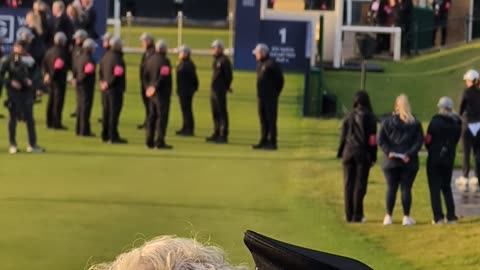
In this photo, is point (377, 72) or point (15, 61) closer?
point (15, 61)

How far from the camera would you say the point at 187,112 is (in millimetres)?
21062

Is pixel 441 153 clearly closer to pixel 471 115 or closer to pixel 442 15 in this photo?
pixel 471 115

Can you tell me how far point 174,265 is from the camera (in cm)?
254

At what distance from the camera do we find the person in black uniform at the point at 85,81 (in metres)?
20.1

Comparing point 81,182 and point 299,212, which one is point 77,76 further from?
point 299,212

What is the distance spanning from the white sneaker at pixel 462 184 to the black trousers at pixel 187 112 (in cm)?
614

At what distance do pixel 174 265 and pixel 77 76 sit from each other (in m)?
18.1

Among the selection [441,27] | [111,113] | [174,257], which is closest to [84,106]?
[111,113]

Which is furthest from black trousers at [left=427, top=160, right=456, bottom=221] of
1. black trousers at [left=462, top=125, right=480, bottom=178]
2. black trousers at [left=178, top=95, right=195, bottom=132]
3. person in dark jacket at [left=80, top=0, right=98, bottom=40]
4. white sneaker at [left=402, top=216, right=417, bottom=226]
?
person in dark jacket at [left=80, top=0, right=98, bottom=40]

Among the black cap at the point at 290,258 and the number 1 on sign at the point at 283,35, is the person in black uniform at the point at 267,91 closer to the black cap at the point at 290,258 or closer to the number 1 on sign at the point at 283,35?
the number 1 on sign at the point at 283,35

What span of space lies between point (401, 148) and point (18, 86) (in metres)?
7.41

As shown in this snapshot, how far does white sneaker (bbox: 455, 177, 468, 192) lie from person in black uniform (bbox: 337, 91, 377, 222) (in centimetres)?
318

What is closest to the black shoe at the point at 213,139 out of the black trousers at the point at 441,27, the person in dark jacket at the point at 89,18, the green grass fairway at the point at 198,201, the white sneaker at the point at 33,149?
the green grass fairway at the point at 198,201

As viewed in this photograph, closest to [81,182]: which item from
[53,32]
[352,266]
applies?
[53,32]
